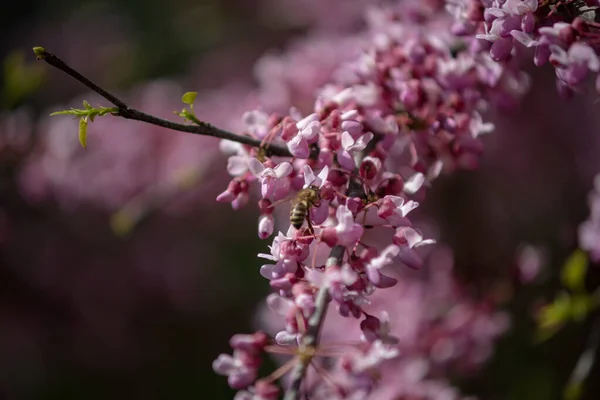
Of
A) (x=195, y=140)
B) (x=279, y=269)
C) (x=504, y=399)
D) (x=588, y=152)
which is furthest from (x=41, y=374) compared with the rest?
(x=588, y=152)

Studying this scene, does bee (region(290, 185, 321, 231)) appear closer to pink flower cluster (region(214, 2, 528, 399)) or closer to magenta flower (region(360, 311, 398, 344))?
pink flower cluster (region(214, 2, 528, 399))

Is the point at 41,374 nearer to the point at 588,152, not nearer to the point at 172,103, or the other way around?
the point at 172,103

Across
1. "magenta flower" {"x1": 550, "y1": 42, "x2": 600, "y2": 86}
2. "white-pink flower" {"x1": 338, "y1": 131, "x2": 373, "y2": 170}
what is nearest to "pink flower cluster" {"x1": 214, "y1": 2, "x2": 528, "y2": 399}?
"white-pink flower" {"x1": 338, "y1": 131, "x2": 373, "y2": 170}

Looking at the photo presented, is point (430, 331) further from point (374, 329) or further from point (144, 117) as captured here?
point (144, 117)

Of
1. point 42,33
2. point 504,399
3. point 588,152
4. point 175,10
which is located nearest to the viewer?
point 504,399

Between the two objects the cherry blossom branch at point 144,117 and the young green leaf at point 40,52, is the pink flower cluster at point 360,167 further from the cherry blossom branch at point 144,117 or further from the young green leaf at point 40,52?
the young green leaf at point 40,52

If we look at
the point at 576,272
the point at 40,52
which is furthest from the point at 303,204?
the point at 576,272

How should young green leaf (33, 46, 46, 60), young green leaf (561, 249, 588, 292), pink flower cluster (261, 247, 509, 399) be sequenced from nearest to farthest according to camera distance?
young green leaf (33, 46, 46, 60) < young green leaf (561, 249, 588, 292) < pink flower cluster (261, 247, 509, 399)
